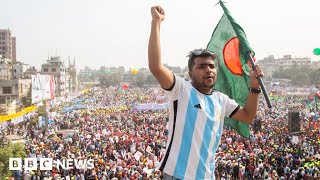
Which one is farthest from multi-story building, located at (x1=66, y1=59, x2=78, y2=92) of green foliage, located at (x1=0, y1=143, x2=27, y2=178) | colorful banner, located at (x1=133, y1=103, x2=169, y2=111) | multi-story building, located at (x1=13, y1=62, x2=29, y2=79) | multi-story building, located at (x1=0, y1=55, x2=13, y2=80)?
green foliage, located at (x1=0, y1=143, x2=27, y2=178)

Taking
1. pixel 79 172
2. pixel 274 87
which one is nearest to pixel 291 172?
Answer: pixel 79 172

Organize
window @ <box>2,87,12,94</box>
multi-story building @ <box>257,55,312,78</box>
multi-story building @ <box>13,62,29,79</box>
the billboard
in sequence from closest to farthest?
the billboard < window @ <box>2,87,12,94</box> < multi-story building @ <box>13,62,29,79</box> < multi-story building @ <box>257,55,312,78</box>

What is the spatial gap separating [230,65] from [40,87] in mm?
25270

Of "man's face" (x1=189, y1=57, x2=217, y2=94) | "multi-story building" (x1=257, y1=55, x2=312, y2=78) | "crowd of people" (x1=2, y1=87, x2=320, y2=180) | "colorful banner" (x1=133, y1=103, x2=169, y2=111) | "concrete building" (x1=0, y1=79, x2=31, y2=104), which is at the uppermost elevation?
"multi-story building" (x1=257, y1=55, x2=312, y2=78)

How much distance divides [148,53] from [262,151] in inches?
462

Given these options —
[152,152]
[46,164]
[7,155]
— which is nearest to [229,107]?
[46,164]

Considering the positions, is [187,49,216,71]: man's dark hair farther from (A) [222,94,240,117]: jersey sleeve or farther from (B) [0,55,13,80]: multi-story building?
(B) [0,55,13,80]: multi-story building

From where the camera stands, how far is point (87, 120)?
23.3 m

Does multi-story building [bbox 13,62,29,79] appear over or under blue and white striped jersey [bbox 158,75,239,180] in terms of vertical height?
over

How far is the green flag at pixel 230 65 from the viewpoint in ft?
10.7

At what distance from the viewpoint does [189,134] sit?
2.03 m

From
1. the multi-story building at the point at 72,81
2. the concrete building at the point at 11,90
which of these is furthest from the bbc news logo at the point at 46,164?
the multi-story building at the point at 72,81

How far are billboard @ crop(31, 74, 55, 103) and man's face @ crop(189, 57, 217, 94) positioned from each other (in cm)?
2464

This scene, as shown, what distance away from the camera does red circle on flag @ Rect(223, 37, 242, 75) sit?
3332 millimetres
